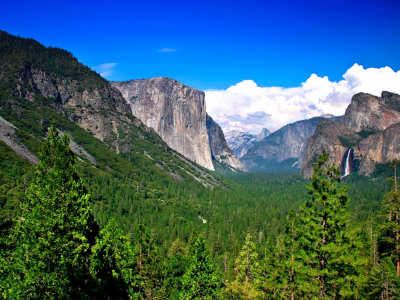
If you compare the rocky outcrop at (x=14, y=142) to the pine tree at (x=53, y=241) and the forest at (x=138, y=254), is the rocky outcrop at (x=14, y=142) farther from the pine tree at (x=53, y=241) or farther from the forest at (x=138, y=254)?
the pine tree at (x=53, y=241)

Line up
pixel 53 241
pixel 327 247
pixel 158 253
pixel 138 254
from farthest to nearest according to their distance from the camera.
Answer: pixel 158 253
pixel 138 254
pixel 327 247
pixel 53 241

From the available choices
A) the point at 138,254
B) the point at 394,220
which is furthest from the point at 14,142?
the point at 394,220

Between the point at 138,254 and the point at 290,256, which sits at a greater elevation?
the point at 290,256

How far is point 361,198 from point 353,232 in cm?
14458

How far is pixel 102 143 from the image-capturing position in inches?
6452

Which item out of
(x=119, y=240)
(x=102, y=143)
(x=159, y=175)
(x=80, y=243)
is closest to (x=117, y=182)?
(x=159, y=175)

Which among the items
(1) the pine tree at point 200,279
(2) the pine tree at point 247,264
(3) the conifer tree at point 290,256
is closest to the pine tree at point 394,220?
(3) the conifer tree at point 290,256

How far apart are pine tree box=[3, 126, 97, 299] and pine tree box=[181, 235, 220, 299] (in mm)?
12378

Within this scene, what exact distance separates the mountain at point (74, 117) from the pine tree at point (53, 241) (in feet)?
355

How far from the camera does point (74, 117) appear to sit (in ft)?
568

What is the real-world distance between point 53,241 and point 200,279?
15.2 meters

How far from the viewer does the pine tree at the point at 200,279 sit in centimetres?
2561

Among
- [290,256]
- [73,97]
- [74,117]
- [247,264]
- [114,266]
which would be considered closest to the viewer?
[114,266]

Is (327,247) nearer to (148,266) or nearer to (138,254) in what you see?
(148,266)
